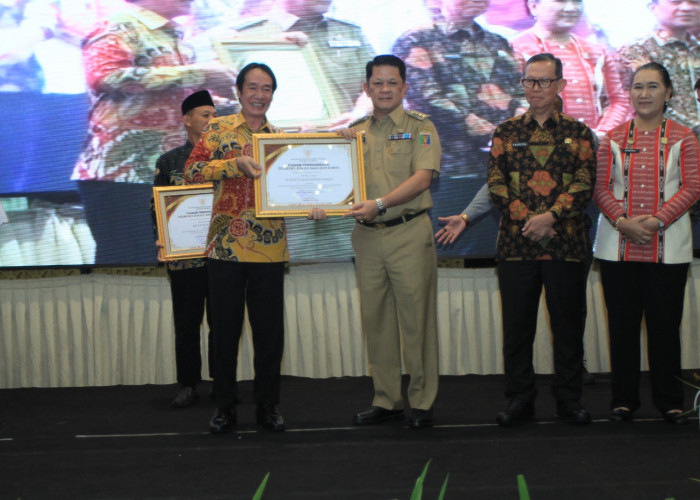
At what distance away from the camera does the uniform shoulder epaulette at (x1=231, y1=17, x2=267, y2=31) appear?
4.50 meters

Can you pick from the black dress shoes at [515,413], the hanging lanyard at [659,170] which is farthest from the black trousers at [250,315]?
the hanging lanyard at [659,170]

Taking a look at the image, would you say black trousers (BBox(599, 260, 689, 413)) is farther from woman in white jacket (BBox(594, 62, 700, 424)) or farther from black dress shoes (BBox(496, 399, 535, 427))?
black dress shoes (BBox(496, 399, 535, 427))

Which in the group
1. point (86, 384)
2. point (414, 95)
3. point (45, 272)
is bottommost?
point (86, 384)

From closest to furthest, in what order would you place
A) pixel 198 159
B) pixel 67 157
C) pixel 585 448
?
pixel 585 448 → pixel 198 159 → pixel 67 157

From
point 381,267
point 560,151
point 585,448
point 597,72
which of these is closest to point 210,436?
point 381,267

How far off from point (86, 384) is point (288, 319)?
47.2 inches

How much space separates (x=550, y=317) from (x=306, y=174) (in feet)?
3.65

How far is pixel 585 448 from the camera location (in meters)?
2.87

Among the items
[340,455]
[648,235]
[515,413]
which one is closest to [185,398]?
[340,455]

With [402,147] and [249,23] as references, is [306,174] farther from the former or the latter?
[249,23]

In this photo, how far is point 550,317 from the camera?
3309mm

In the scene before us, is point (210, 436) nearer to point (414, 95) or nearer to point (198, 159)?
point (198, 159)

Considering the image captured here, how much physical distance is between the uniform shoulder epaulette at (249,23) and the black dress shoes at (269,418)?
216cm

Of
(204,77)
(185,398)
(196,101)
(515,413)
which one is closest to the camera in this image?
(515,413)
